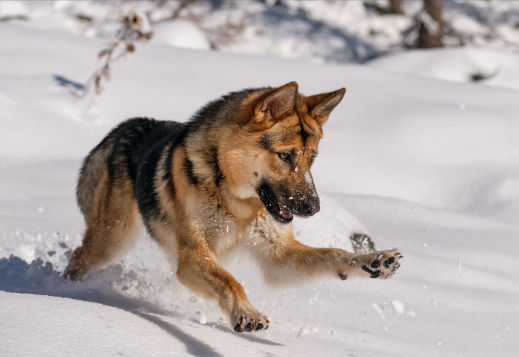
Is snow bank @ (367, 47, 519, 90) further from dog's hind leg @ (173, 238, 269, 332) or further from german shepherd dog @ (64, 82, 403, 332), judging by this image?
dog's hind leg @ (173, 238, 269, 332)

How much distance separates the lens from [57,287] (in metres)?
3.74

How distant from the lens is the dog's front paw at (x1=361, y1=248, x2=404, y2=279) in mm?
2896

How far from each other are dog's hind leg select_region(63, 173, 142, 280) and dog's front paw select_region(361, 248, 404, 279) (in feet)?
6.32

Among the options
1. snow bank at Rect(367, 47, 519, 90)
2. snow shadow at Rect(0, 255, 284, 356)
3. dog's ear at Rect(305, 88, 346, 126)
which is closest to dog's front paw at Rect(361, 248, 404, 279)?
snow shadow at Rect(0, 255, 284, 356)

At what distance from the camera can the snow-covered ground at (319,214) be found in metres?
2.83

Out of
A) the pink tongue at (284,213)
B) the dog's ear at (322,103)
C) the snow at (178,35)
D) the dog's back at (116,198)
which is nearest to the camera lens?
the pink tongue at (284,213)

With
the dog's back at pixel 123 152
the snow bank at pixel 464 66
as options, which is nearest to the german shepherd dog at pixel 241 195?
the dog's back at pixel 123 152

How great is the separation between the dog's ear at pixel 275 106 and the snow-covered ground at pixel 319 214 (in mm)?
1203

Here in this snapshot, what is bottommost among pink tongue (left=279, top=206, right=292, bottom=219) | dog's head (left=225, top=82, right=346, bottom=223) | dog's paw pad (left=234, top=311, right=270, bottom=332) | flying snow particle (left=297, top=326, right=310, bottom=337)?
flying snow particle (left=297, top=326, right=310, bottom=337)

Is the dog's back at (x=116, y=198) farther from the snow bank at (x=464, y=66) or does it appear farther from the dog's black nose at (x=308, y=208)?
the snow bank at (x=464, y=66)

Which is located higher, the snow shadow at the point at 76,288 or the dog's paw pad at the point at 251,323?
the dog's paw pad at the point at 251,323

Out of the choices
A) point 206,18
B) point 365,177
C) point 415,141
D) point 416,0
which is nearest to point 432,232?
point 365,177

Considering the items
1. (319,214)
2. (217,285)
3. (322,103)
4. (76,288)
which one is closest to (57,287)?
(76,288)

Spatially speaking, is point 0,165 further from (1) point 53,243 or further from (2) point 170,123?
(2) point 170,123
